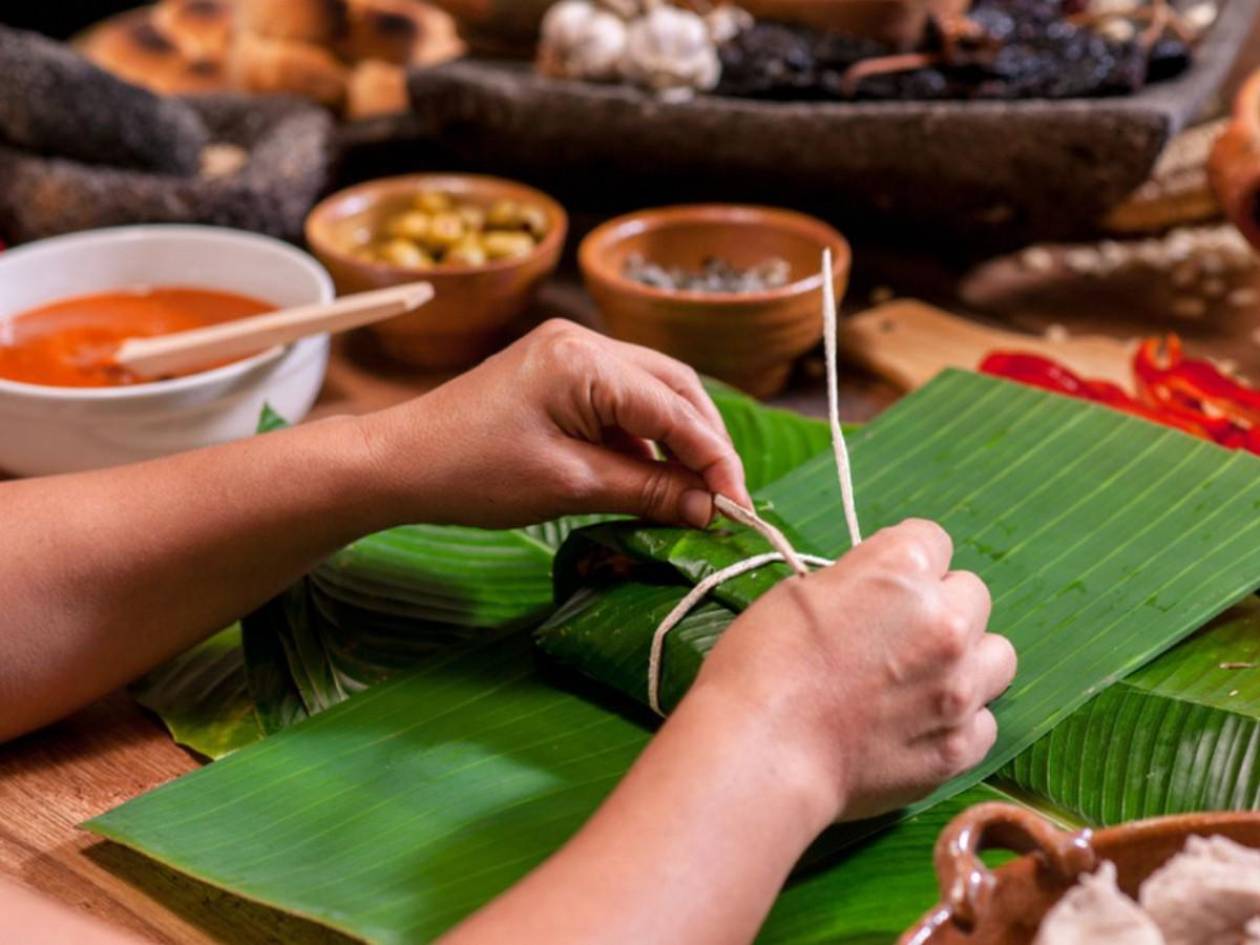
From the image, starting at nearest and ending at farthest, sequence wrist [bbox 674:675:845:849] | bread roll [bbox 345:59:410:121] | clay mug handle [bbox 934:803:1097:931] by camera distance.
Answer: clay mug handle [bbox 934:803:1097:931]
wrist [bbox 674:675:845:849]
bread roll [bbox 345:59:410:121]

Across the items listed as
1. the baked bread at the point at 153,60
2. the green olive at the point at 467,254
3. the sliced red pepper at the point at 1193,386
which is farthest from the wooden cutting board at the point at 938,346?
the baked bread at the point at 153,60

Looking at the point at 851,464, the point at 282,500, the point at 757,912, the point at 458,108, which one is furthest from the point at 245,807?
the point at 458,108

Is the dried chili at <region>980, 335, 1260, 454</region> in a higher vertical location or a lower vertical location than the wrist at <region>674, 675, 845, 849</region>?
lower

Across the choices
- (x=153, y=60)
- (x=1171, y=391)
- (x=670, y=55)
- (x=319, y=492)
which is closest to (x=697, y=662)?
(x=319, y=492)

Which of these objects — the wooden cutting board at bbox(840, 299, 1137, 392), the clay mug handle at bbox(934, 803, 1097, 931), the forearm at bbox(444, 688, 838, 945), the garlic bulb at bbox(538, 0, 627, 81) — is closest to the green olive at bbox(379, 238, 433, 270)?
the garlic bulb at bbox(538, 0, 627, 81)

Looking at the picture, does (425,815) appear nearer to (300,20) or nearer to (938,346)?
(938,346)

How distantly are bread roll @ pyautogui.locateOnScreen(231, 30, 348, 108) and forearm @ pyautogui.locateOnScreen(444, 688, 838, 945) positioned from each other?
225cm

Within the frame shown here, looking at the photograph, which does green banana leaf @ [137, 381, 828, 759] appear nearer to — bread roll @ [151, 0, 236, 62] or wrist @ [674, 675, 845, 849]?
wrist @ [674, 675, 845, 849]

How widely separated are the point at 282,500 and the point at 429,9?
217 centimetres

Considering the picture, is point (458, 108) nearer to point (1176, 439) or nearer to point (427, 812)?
point (1176, 439)

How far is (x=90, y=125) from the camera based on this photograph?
7.16ft

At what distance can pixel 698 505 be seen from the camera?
121 cm

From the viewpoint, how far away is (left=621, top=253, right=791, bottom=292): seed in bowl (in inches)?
78.4

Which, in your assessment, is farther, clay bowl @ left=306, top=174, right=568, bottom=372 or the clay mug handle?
clay bowl @ left=306, top=174, right=568, bottom=372
